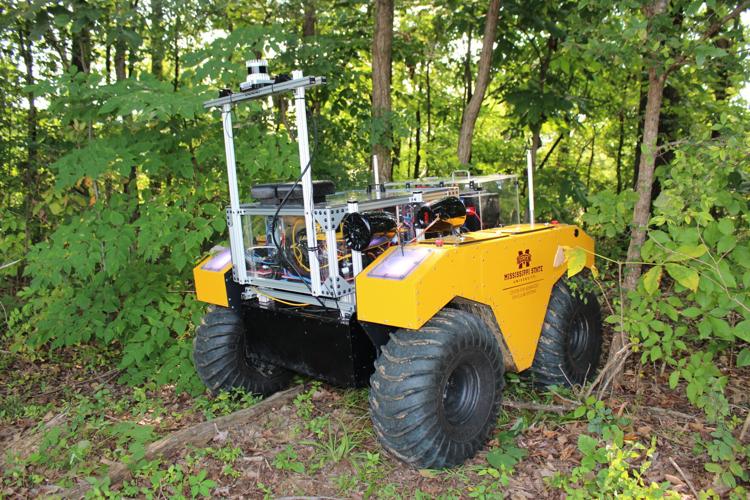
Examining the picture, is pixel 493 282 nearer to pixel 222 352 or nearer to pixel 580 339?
pixel 580 339

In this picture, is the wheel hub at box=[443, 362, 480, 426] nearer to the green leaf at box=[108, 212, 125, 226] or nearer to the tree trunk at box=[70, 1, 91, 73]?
the green leaf at box=[108, 212, 125, 226]

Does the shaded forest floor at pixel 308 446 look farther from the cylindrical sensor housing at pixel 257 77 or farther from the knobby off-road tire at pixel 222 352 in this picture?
the cylindrical sensor housing at pixel 257 77

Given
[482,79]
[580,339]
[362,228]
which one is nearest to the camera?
[362,228]

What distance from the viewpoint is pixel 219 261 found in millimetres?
4289

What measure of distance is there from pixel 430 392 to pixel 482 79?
4.82m

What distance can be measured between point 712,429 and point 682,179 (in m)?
1.59

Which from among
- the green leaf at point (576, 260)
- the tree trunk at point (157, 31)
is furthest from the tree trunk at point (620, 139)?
the tree trunk at point (157, 31)

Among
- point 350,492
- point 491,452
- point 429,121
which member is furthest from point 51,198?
point 429,121

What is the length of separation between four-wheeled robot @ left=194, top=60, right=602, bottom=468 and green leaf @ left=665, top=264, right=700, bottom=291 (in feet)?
2.65

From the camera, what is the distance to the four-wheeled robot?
10.6ft

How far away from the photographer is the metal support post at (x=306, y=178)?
3.18 metres

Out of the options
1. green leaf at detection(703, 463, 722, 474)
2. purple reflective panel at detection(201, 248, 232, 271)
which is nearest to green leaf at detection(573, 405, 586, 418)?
green leaf at detection(703, 463, 722, 474)

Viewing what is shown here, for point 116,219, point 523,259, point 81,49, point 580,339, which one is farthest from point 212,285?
point 81,49

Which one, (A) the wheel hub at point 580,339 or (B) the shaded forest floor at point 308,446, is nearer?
(B) the shaded forest floor at point 308,446
